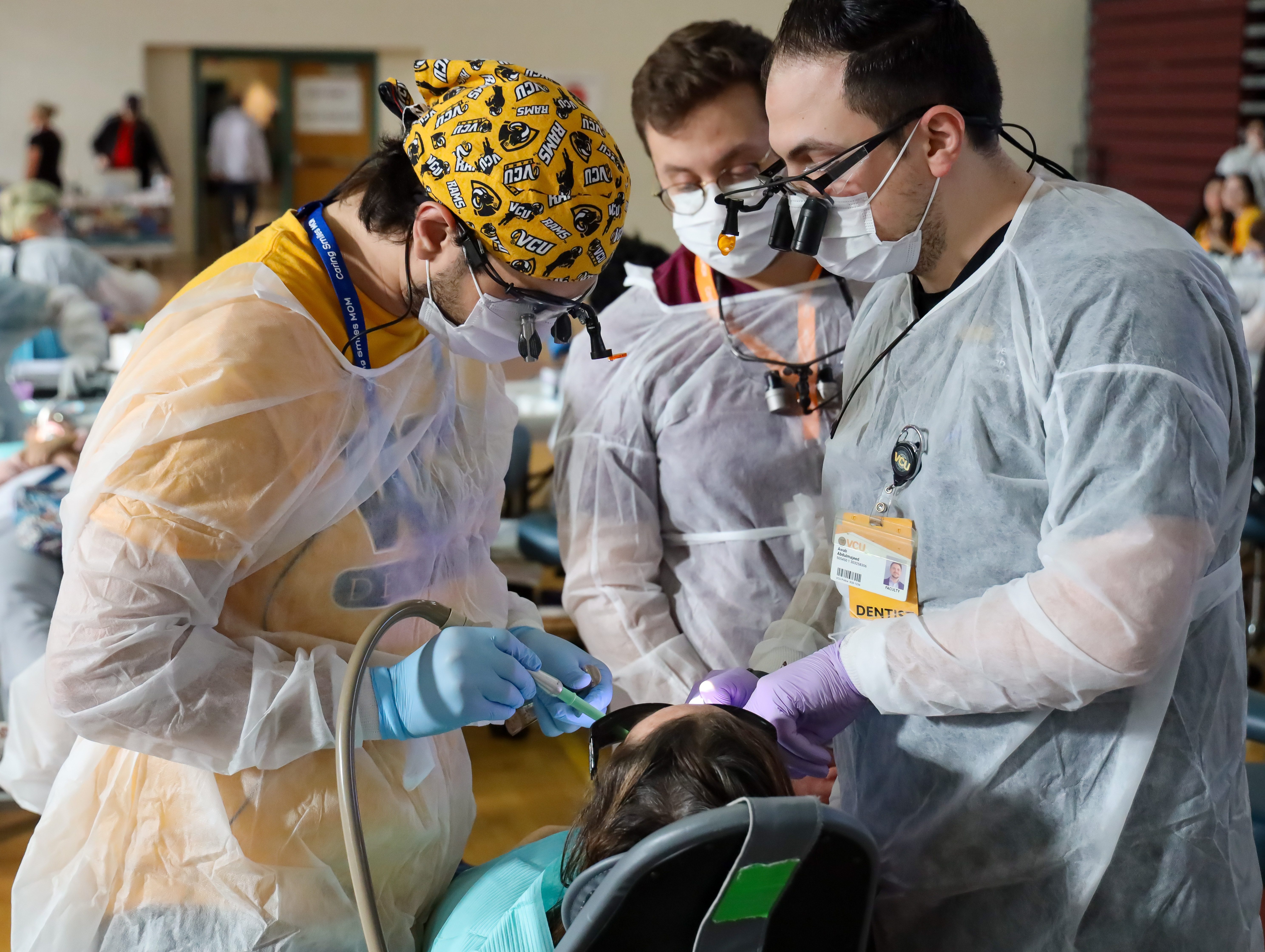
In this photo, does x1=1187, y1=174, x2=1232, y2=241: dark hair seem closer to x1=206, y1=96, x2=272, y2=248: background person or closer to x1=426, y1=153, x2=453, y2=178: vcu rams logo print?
x1=426, y1=153, x2=453, y2=178: vcu rams logo print

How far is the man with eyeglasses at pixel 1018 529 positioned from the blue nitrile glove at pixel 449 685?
326 millimetres

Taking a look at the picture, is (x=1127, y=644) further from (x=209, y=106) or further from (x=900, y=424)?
(x=209, y=106)

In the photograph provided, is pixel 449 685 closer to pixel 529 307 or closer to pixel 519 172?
pixel 529 307

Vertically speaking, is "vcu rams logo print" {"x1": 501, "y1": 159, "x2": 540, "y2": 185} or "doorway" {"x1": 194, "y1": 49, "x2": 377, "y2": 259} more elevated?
"doorway" {"x1": 194, "y1": 49, "x2": 377, "y2": 259}

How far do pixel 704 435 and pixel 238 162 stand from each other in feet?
32.8

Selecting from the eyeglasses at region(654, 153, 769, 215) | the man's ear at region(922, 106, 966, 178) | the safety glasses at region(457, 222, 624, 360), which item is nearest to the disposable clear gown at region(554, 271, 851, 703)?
the eyeglasses at region(654, 153, 769, 215)

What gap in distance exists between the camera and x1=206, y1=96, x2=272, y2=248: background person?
10531mm

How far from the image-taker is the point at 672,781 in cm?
125

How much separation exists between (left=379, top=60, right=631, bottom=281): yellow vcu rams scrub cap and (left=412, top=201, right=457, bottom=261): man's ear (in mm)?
12

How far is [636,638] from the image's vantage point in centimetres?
180

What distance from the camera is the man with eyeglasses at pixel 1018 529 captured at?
1089 mm

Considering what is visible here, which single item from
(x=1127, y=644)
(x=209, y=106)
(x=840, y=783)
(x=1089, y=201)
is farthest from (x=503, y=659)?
(x=209, y=106)

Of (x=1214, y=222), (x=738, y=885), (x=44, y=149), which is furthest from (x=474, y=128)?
(x=44, y=149)

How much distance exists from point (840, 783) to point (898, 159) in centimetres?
83
